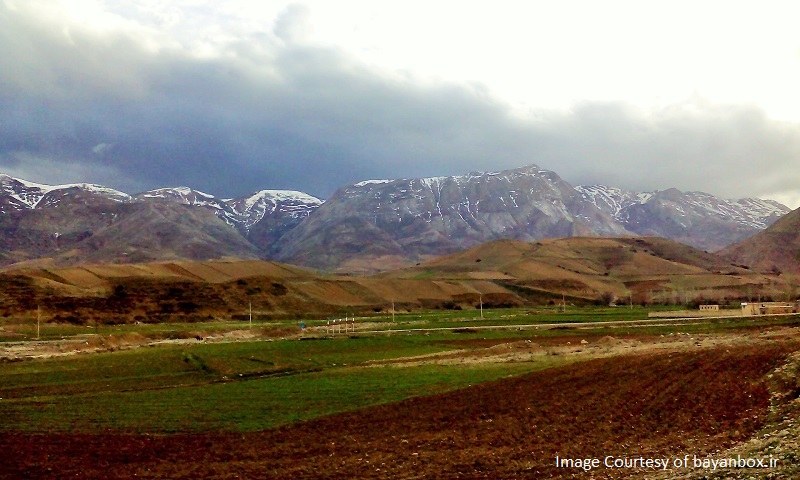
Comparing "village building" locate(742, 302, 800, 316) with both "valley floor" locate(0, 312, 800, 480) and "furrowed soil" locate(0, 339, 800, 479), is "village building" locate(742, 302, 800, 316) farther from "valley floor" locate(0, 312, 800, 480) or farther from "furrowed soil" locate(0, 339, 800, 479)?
"furrowed soil" locate(0, 339, 800, 479)

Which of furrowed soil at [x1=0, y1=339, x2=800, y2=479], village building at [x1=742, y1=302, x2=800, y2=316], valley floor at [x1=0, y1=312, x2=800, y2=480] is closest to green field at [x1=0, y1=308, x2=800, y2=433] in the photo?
valley floor at [x1=0, y1=312, x2=800, y2=480]

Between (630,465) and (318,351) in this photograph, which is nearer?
(630,465)

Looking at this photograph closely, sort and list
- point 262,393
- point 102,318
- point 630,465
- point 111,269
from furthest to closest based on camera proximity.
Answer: point 111,269, point 102,318, point 262,393, point 630,465

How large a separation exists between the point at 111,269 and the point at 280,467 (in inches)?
7068

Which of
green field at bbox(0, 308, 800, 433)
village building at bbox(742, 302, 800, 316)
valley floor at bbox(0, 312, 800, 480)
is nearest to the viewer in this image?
valley floor at bbox(0, 312, 800, 480)

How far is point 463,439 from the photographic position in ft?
90.5

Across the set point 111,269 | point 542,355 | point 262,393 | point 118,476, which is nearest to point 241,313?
point 111,269

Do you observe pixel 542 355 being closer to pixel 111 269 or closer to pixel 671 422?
pixel 671 422

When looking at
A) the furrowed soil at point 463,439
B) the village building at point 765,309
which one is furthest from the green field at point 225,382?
the village building at point 765,309

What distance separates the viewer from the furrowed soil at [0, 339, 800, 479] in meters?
23.4

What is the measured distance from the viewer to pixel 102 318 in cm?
12900

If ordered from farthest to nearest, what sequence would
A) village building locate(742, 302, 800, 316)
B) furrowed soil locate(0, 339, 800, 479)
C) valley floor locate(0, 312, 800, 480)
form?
village building locate(742, 302, 800, 316) < valley floor locate(0, 312, 800, 480) < furrowed soil locate(0, 339, 800, 479)

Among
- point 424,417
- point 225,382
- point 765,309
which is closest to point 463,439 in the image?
point 424,417

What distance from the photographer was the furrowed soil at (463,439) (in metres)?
23.4
